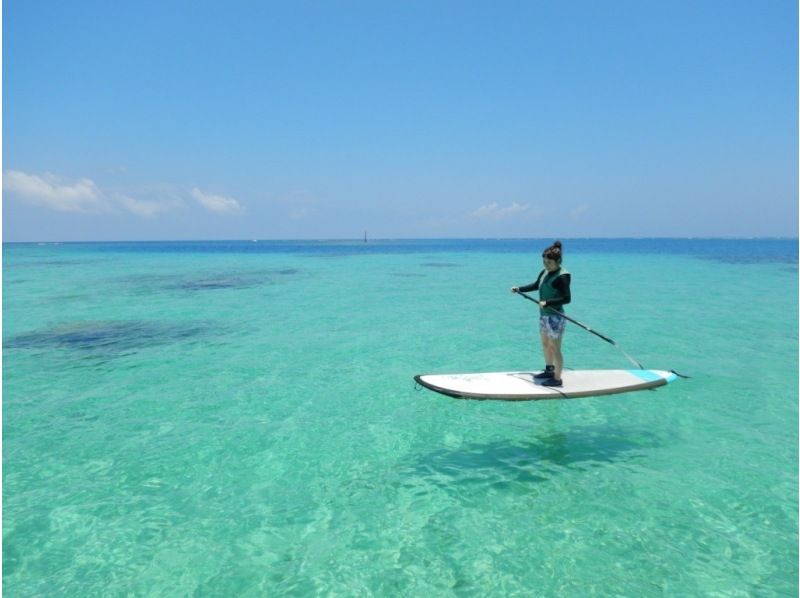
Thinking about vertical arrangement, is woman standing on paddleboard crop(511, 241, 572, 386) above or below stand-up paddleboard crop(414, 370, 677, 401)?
above

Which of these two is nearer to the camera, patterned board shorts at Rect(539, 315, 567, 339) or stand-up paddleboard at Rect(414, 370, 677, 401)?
patterned board shorts at Rect(539, 315, 567, 339)

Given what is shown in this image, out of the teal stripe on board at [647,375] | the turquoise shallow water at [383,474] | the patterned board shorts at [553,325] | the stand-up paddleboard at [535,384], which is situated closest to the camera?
the turquoise shallow water at [383,474]

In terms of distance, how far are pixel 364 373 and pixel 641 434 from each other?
700 cm

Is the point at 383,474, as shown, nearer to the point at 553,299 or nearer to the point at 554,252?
the point at 553,299

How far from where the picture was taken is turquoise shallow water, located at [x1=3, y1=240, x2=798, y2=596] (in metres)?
5.29

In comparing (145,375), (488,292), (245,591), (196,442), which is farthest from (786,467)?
(488,292)

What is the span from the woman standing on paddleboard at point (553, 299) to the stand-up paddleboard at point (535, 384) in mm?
384

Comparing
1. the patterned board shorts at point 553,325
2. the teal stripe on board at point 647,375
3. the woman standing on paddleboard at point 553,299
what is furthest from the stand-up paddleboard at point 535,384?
the patterned board shorts at point 553,325

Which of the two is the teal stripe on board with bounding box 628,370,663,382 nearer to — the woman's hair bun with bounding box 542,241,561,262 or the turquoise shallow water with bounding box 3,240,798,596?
the turquoise shallow water with bounding box 3,240,798,596

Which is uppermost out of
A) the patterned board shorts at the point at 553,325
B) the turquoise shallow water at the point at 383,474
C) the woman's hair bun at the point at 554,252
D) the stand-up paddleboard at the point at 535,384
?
the woman's hair bun at the point at 554,252

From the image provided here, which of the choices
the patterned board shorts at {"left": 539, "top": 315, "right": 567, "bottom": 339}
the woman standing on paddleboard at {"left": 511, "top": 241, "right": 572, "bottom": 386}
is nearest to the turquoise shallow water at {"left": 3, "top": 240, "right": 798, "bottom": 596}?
the woman standing on paddleboard at {"left": 511, "top": 241, "right": 572, "bottom": 386}

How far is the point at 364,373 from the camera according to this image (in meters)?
13.1

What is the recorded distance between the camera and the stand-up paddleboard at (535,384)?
30.8 feet

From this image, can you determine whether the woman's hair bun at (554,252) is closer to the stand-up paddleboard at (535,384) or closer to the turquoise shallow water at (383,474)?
the stand-up paddleboard at (535,384)
